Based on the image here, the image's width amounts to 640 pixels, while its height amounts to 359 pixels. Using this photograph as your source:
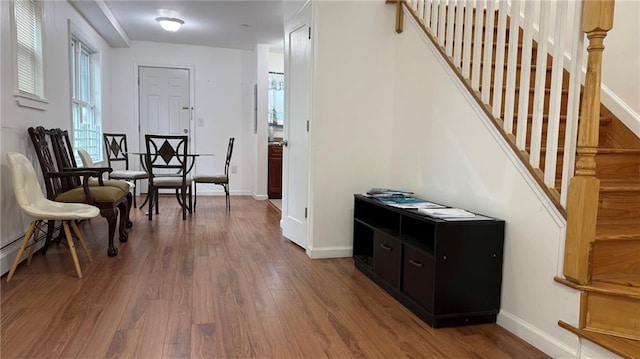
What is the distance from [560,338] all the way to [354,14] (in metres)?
2.58

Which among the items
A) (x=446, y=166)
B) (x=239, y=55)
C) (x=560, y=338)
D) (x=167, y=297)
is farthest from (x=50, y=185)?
(x=239, y=55)

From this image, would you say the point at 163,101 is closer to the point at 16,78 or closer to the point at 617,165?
the point at 16,78

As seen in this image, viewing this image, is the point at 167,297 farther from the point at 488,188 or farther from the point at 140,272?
the point at 488,188

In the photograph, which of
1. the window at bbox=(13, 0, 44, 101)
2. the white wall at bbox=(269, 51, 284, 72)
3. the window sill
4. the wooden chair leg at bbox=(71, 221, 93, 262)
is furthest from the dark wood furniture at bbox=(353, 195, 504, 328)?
the white wall at bbox=(269, 51, 284, 72)

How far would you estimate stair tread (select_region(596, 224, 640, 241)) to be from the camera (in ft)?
5.90

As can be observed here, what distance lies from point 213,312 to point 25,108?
2297mm

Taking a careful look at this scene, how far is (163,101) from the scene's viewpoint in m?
6.97

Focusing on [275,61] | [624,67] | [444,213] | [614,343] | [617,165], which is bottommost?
[614,343]

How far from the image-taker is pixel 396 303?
8.14ft

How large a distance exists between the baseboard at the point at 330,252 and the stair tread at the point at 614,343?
191cm

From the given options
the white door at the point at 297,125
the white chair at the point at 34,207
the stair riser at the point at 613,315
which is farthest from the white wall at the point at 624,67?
the white chair at the point at 34,207

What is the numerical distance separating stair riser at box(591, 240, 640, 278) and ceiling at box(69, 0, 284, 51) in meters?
4.03

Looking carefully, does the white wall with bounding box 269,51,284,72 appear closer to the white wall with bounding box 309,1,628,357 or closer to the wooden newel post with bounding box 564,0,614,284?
the white wall with bounding box 309,1,628,357

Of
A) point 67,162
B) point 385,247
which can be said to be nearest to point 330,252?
point 385,247
